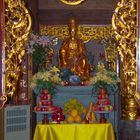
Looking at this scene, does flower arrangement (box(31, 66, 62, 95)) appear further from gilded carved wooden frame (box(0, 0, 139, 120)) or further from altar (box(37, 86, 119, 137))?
gilded carved wooden frame (box(0, 0, 139, 120))

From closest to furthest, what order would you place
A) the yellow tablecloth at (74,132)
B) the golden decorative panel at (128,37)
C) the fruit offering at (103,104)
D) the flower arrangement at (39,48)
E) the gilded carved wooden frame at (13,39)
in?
the gilded carved wooden frame at (13,39) → the golden decorative panel at (128,37) → the yellow tablecloth at (74,132) → the fruit offering at (103,104) → the flower arrangement at (39,48)

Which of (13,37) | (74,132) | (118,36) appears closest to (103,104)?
(74,132)

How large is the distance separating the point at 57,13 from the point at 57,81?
1054 mm

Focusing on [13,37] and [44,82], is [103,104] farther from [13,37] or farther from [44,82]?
[13,37]

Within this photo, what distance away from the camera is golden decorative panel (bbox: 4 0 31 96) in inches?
137

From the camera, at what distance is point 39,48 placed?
487 cm

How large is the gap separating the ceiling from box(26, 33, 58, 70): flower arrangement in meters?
0.34

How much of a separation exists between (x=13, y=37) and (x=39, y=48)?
1280 millimetres

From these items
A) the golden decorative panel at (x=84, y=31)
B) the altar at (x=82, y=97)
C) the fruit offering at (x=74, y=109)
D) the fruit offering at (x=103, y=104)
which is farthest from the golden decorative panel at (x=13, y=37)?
the golden decorative panel at (x=84, y=31)

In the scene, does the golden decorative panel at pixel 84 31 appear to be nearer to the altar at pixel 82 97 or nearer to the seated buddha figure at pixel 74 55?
the seated buddha figure at pixel 74 55

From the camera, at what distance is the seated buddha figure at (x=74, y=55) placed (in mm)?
5109

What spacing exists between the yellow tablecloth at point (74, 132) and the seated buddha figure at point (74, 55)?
97cm

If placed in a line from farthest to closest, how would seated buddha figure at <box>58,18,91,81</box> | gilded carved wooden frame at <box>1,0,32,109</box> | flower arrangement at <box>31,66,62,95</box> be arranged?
seated buddha figure at <box>58,18,91,81</box> < flower arrangement at <box>31,66,62,95</box> < gilded carved wooden frame at <box>1,0,32,109</box>

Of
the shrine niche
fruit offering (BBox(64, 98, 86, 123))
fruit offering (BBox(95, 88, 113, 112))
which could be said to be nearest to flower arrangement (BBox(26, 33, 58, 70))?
the shrine niche
